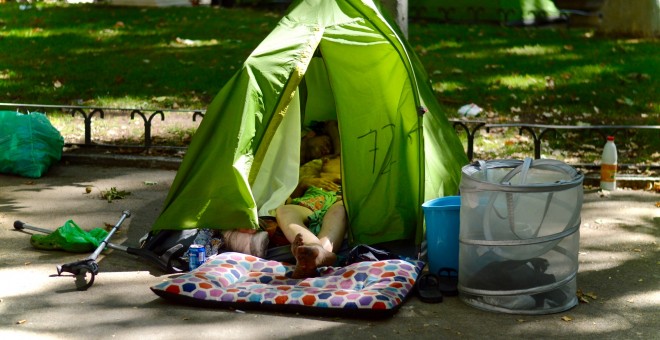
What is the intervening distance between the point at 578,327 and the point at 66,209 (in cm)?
430

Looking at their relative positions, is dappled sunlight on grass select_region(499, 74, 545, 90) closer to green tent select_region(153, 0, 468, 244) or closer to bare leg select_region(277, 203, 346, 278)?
green tent select_region(153, 0, 468, 244)

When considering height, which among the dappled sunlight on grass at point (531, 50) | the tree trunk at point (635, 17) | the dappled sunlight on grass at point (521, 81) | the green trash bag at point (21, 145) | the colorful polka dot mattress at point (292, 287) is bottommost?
the colorful polka dot mattress at point (292, 287)

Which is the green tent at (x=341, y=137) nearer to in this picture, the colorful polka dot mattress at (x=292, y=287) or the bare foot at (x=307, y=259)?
the colorful polka dot mattress at (x=292, y=287)

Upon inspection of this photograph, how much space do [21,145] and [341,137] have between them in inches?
134

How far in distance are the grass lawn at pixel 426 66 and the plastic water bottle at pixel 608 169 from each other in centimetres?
93

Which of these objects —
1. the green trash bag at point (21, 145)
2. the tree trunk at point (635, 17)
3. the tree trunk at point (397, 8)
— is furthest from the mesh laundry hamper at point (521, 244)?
the tree trunk at point (635, 17)

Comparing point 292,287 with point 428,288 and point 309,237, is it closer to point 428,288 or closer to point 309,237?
point 309,237

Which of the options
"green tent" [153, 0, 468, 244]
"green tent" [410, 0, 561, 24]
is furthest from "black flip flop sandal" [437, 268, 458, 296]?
"green tent" [410, 0, 561, 24]

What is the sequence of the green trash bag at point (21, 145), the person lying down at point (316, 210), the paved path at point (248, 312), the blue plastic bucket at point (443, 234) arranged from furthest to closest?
the green trash bag at point (21, 145) < the blue plastic bucket at point (443, 234) < the person lying down at point (316, 210) < the paved path at point (248, 312)

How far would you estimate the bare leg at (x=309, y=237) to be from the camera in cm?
625

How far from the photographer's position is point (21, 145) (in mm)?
9086

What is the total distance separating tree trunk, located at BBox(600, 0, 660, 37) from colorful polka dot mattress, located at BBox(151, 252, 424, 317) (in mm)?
9822

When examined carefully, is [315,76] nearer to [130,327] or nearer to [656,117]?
[130,327]

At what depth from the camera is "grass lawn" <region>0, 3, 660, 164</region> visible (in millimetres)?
10992
